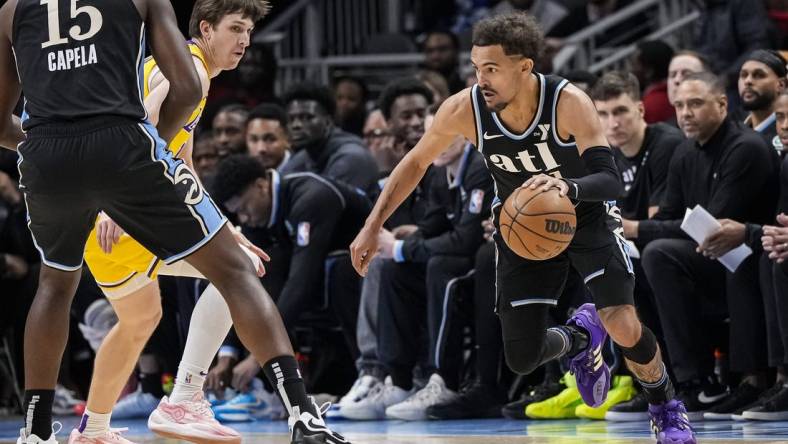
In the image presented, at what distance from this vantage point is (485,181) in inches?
291

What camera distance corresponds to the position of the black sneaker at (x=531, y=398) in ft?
23.3

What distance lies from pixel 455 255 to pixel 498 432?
1.46 m

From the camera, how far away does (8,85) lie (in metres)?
4.75

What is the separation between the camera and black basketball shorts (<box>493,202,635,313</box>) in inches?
207

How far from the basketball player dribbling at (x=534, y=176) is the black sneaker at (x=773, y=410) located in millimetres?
999

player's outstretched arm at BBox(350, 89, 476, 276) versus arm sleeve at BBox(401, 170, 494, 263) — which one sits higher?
player's outstretched arm at BBox(350, 89, 476, 276)

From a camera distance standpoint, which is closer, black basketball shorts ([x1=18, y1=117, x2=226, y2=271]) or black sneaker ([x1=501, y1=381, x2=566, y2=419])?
black basketball shorts ([x1=18, y1=117, x2=226, y2=271])

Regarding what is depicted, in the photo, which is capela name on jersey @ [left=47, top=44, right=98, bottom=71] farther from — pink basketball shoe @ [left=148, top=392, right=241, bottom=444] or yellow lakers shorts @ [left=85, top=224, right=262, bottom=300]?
pink basketball shoe @ [left=148, top=392, right=241, bottom=444]

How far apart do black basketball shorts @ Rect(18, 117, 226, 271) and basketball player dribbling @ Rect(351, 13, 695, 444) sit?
87 cm

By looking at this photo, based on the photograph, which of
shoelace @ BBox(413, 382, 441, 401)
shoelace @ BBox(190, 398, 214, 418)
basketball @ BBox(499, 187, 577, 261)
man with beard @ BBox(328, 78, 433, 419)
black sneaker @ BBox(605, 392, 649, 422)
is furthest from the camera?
man with beard @ BBox(328, 78, 433, 419)

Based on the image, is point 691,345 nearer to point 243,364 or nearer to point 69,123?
point 243,364

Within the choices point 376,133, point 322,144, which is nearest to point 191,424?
point 322,144

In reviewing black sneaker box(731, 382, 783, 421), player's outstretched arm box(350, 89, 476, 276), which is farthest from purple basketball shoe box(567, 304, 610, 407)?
player's outstretched arm box(350, 89, 476, 276)

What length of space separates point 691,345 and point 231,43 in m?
2.95
